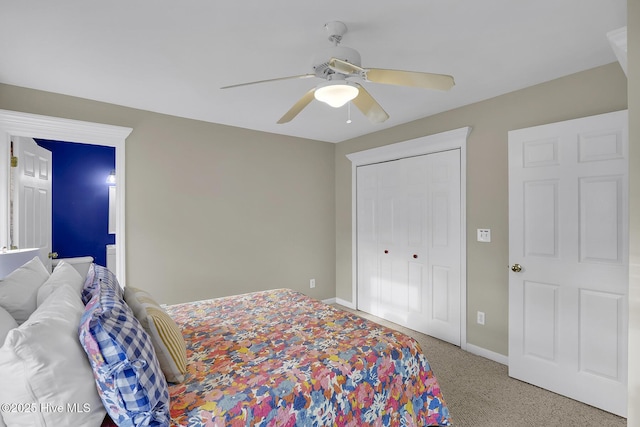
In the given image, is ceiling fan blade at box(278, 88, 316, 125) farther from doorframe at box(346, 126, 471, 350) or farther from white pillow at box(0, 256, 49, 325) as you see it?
doorframe at box(346, 126, 471, 350)

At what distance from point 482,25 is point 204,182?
2.97 m

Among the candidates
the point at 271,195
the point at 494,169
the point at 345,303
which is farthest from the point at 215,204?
the point at 494,169

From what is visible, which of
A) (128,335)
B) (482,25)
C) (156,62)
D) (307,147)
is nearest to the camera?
(128,335)

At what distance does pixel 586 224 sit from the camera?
2295 millimetres

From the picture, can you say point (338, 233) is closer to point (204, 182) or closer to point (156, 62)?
point (204, 182)

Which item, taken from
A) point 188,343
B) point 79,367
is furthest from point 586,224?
point 79,367

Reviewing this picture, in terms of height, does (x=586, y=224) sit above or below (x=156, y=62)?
below

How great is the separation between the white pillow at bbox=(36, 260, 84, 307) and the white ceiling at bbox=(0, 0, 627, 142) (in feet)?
4.55

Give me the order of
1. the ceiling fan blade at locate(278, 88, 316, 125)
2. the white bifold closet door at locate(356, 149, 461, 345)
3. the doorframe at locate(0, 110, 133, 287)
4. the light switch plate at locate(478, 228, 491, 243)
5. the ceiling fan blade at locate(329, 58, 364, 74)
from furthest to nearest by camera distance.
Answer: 1. the white bifold closet door at locate(356, 149, 461, 345)
2. the light switch plate at locate(478, 228, 491, 243)
3. the doorframe at locate(0, 110, 133, 287)
4. the ceiling fan blade at locate(278, 88, 316, 125)
5. the ceiling fan blade at locate(329, 58, 364, 74)

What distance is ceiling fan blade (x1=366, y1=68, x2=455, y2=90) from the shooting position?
1.66m

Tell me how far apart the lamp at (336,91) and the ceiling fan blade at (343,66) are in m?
0.08

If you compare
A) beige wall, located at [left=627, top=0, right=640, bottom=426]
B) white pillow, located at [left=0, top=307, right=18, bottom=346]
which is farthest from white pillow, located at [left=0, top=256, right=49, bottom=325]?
beige wall, located at [left=627, top=0, right=640, bottom=426]

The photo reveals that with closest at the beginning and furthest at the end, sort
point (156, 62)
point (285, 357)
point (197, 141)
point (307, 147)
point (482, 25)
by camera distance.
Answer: point (285, 357)
point (482, 25)
point (156, 62)
point (197, 141)
point (307, 147)

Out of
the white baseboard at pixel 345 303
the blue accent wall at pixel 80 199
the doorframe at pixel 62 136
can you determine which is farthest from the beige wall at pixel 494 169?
the blue accent wall at pixel 80 199
